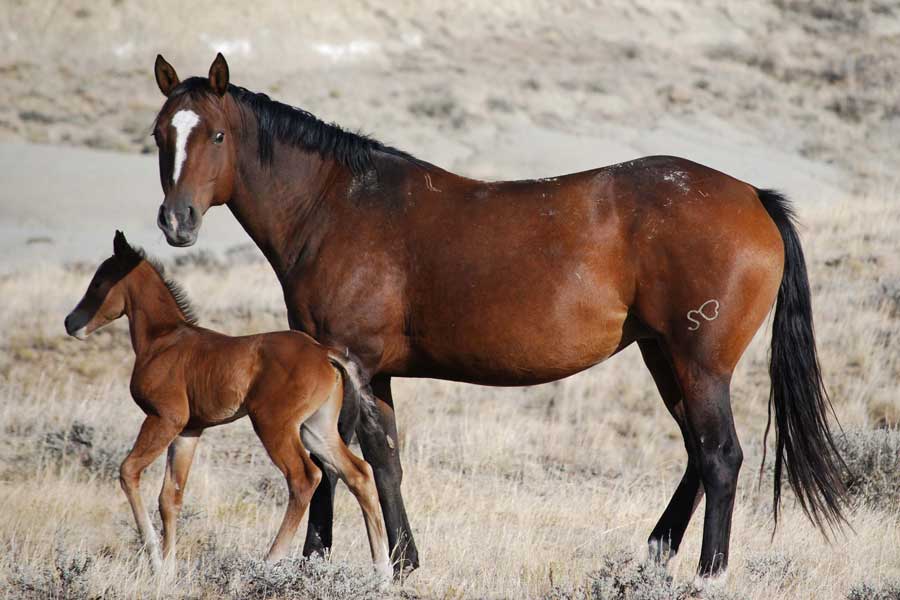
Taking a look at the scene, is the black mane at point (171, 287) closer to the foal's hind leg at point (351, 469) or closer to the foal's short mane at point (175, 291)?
the foal's short mane at point (175, 291)

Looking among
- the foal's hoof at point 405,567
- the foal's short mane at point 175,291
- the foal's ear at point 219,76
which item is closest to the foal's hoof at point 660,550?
the foal's hoof at point 405,567

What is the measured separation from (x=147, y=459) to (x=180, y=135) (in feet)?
5.20

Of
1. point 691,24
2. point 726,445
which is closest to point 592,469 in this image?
point 726,445

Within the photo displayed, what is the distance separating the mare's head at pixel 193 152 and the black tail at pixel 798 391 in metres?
2.78

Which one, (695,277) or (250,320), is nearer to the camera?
(695,277)

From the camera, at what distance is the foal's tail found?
508 cm

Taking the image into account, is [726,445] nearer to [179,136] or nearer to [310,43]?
[179,136]

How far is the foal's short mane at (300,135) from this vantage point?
5.64m

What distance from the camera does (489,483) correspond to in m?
7.57

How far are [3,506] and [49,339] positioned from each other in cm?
561

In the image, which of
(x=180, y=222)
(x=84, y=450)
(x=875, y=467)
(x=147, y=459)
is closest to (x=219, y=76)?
(x=180, y=222)

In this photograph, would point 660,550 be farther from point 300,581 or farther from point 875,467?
point 875,467

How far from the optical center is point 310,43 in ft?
119

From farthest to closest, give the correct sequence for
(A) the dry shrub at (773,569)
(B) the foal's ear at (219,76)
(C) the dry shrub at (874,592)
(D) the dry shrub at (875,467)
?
(D) the dry shrub at (875,467) → (A) the dry shrub at (773,569) → (B) the foal's ear at (219,76) → (C) the dry shrub at (874,592)
